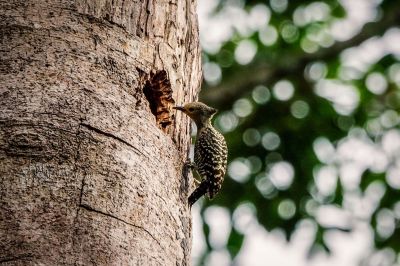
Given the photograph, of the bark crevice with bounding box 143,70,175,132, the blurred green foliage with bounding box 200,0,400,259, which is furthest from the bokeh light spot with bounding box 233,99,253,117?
the bark crevice with bounding box 143,70,175,132

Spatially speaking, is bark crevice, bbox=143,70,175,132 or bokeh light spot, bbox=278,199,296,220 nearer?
bark crevice, bbox=143,70,175,132

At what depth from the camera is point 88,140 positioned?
3.08 meters

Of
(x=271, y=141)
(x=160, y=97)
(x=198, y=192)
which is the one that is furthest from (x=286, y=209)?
(x=160, y=97)

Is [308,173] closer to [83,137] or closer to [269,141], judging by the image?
[269,141]

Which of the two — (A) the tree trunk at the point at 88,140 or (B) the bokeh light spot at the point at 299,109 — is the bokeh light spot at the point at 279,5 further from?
(A) the tree trunk at the point at 88,140

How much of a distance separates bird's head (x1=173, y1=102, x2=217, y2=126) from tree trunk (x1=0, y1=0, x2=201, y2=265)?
27 cm

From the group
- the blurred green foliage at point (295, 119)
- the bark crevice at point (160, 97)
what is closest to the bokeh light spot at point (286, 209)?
the blurred green foliage at point (295, 119)

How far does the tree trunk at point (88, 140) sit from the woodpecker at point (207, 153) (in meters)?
→ 0.75

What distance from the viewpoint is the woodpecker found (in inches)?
177

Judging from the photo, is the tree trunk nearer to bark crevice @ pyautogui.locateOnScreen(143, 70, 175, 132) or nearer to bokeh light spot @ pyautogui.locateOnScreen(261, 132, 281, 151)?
bark crevice @ pyautogui.locateOnScreen(143, 70, 175, 132)

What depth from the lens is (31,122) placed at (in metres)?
3.02

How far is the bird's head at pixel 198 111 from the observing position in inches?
159

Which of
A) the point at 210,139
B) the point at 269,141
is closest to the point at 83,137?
the point at 210,139

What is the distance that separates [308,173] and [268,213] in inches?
20.1
